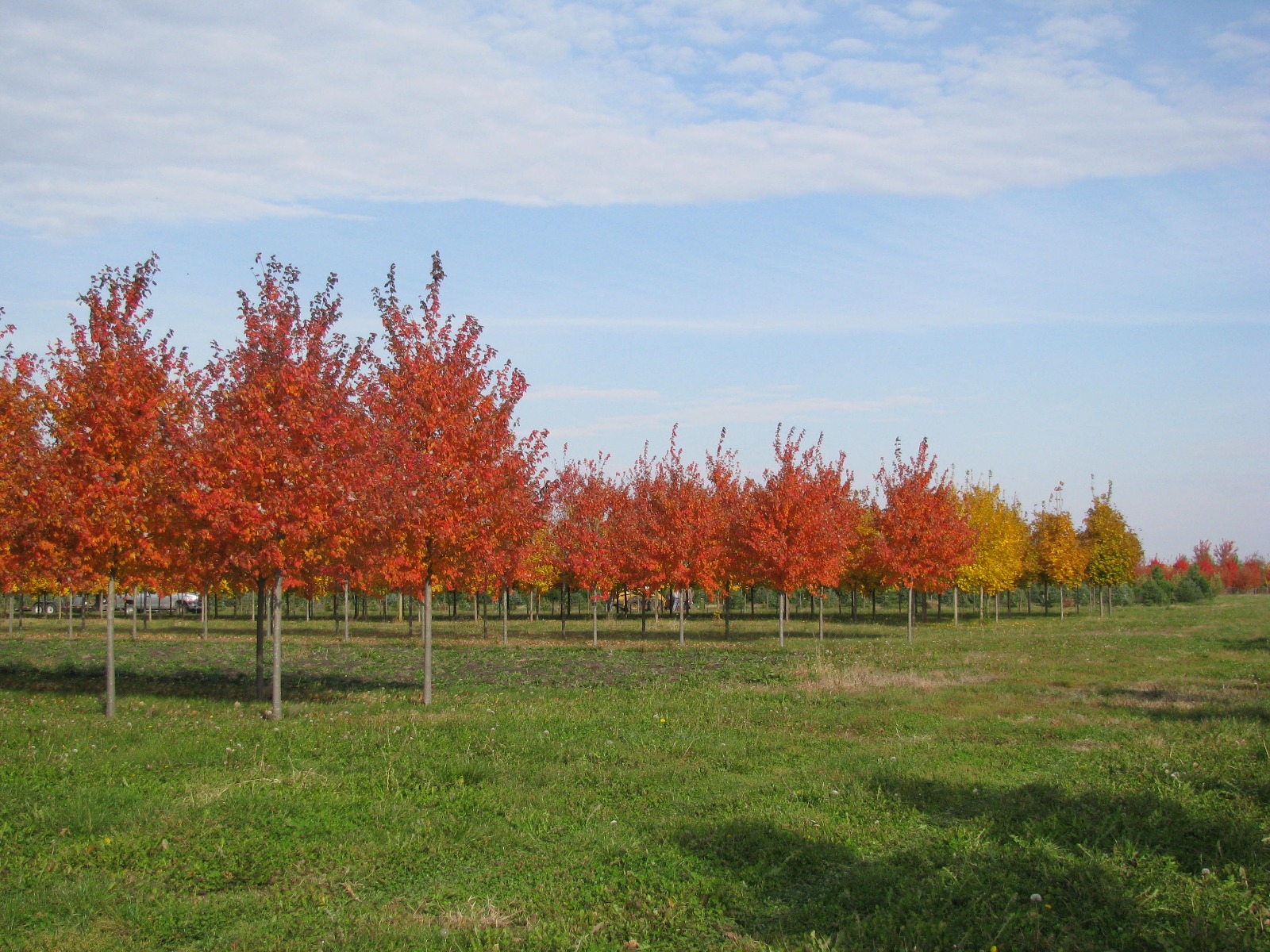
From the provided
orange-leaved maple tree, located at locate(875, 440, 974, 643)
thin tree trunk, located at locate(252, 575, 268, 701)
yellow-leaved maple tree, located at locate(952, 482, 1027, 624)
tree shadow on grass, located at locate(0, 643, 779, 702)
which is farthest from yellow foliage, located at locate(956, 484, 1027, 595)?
thin tree trunk, located at locate(252, 575, 268, 701)

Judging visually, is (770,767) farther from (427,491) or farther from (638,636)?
(638,636)

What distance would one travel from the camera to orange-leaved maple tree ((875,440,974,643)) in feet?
104

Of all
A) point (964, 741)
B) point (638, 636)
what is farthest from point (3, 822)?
point (638, 636)

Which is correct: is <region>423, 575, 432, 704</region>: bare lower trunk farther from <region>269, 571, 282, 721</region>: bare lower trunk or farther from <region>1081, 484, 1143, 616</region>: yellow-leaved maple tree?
<region>1081, 484, 1143, 616</region>: yellow-leaved maple tree

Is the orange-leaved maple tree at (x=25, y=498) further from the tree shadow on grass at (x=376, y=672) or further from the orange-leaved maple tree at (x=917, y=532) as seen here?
the orange-leaved maple tree at (x=917, y=532)

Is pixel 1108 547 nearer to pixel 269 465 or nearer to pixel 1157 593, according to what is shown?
pixel 1157 593

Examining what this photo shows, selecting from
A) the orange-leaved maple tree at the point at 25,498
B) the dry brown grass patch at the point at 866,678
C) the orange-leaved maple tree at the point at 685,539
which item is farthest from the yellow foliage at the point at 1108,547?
the orange-leaved maple tree at the point at 25,498

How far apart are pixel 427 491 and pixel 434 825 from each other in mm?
7850

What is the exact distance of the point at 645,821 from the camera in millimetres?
7945

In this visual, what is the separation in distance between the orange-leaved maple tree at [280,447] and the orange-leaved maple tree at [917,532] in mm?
22031

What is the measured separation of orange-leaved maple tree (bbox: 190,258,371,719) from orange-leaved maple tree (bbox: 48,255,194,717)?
637 mm

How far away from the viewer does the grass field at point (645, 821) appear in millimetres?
5738

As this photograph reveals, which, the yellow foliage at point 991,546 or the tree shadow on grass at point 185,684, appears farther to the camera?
the yellow foliage at point 991,546

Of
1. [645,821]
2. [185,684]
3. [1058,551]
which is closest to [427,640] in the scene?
[185,684]
